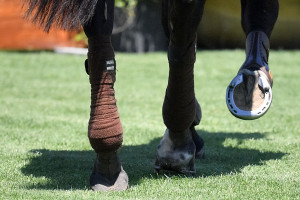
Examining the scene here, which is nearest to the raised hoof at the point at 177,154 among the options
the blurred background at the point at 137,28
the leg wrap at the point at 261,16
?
the leg wrap at the point at 261,16

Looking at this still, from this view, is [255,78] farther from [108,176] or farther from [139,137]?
[139,137]

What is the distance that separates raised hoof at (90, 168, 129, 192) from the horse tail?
2.19ft

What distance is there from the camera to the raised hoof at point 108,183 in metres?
2.73

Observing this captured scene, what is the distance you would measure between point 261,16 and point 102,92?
1.10 metres

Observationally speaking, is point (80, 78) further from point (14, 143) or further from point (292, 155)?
point (292, 155)

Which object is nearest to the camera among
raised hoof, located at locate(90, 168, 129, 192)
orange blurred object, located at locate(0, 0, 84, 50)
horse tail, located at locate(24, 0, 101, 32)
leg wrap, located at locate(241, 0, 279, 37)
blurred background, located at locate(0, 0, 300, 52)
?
horse tail, located at locate(24, 0, 101, 32)

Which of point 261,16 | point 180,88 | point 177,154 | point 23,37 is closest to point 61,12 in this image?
point 180,88

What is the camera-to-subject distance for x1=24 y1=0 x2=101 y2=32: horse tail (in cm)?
253

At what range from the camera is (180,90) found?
279 centimetres

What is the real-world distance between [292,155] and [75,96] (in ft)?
11.1

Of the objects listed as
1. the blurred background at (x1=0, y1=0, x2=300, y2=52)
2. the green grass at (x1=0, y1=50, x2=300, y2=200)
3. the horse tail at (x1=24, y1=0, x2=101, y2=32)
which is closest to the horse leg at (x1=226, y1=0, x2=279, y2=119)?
the green grass at (x1=0, y1=50, x2=300, y2=200)

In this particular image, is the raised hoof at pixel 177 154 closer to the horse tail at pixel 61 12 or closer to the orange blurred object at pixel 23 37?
the horse tail at pixel 61 12

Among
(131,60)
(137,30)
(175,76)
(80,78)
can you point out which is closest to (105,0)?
(175,76)

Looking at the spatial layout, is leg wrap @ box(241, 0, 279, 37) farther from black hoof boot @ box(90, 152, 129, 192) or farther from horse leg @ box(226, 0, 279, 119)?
black hoof boot @ box(90, 152, 129, 192)
